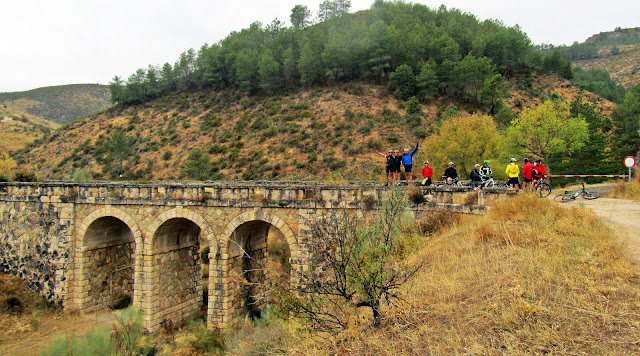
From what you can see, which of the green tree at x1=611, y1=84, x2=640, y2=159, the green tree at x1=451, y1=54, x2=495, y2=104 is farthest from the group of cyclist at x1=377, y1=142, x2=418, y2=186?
the green tree at x1=451, y1=54, x2=495, y2=104

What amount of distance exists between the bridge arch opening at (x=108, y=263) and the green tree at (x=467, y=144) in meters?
17.4

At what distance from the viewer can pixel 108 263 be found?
16.9 m

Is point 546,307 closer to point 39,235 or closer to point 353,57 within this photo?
point 39,235

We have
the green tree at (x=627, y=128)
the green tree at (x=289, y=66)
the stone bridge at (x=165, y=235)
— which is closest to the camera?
the stone bridge at (x=165, y=235)

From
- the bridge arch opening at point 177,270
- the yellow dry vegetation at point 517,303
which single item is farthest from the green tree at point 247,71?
the yellow dry vegetation at point 517,303

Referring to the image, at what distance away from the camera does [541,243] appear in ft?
23.8

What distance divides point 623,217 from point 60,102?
100 metres

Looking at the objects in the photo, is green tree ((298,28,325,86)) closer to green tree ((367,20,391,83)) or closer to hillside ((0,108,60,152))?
green tree ((367,20,391,83))

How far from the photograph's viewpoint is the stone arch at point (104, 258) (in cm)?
1563

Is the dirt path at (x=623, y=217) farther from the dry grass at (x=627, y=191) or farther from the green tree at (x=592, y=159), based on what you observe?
the green tree at (x=592, y=159)

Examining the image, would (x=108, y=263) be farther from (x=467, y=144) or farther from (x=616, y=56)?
(x=616, y=56)

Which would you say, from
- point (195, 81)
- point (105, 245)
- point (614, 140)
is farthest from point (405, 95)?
point (105, 245)

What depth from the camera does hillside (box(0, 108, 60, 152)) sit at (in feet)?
177

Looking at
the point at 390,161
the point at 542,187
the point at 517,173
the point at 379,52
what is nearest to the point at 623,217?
the point at 542,187
